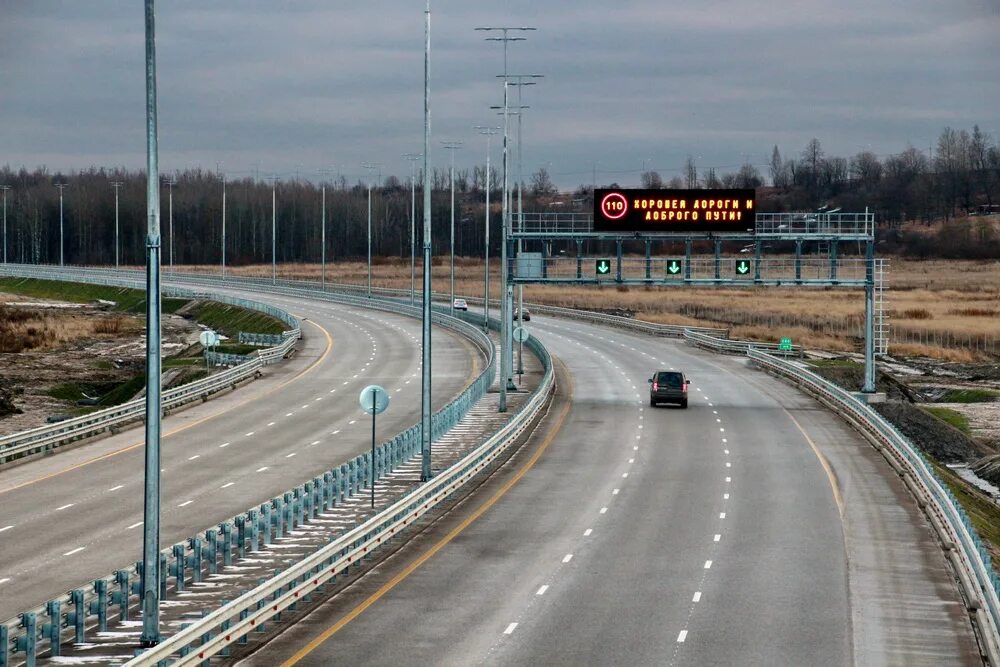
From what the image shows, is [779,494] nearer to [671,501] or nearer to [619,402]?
[671,501]

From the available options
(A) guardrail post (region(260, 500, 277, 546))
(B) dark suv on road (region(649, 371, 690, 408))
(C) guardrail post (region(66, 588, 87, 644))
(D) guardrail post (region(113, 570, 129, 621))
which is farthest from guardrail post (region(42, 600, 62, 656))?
(B) dark suv on road (region(649, 371, 690, 408))

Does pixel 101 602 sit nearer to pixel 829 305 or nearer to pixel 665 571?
pixel 665 571

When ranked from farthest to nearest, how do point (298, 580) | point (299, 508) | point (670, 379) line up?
point (670, 379)
point (299, 508)
point (298, 580)

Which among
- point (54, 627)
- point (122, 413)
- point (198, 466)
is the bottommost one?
point (198, 466)

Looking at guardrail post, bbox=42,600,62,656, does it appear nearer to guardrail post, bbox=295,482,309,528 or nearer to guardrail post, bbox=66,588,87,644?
guardrail post, bbox=66,588,87,644

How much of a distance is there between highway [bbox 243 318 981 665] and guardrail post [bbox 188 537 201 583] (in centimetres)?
237

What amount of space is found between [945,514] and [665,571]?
7.78 meters

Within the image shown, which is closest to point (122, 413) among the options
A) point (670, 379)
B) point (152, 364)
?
point (670, 379)

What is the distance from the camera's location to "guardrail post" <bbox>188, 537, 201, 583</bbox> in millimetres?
24766

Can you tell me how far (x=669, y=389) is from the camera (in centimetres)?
5859

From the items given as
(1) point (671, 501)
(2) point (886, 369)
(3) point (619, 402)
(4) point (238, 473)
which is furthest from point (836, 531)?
(2) point (886, 369)

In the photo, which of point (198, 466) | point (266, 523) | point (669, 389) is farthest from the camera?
point (669, 389)

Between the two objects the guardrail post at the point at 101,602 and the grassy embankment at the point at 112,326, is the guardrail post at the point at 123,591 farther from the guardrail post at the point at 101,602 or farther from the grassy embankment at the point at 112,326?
the grassy embankment at the point at 112,326

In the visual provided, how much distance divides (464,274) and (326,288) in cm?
5154
